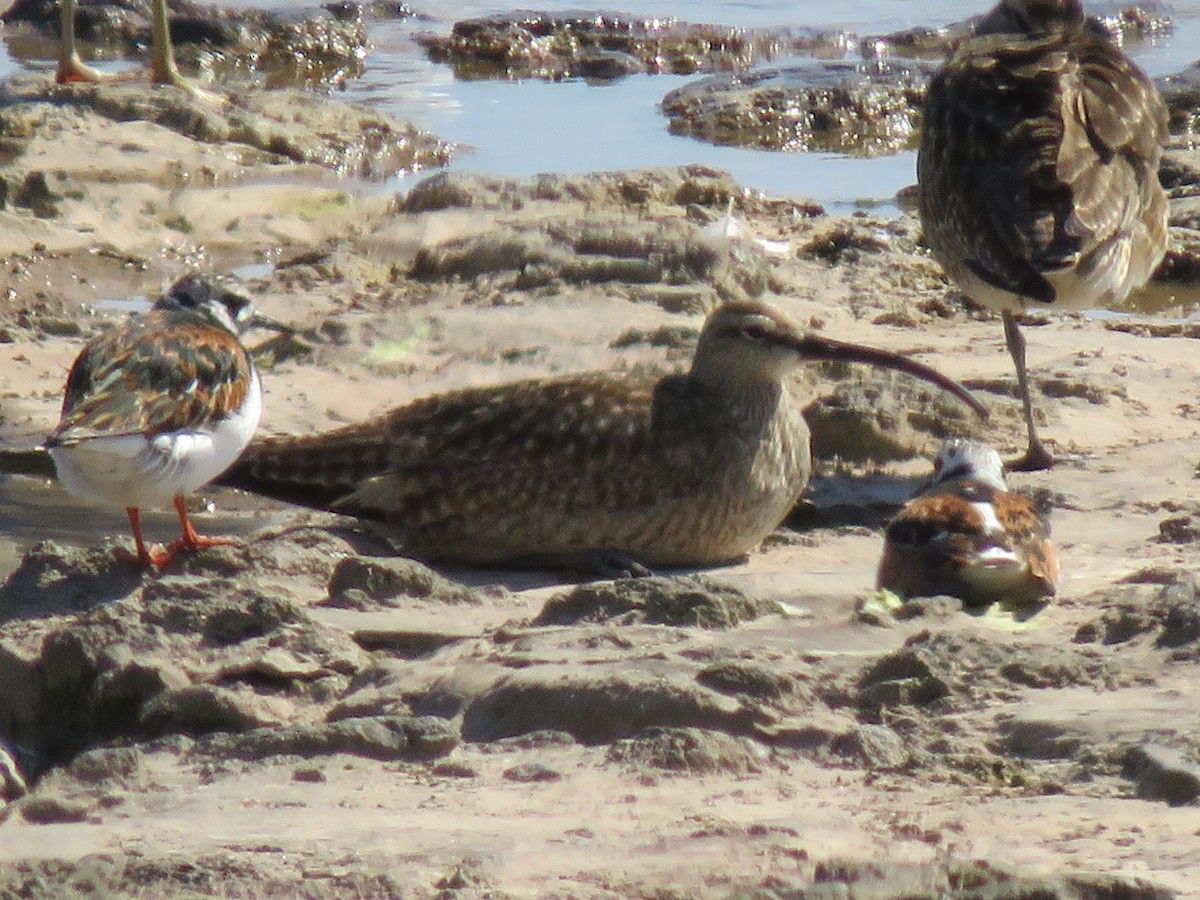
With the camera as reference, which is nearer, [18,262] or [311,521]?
[311,521]

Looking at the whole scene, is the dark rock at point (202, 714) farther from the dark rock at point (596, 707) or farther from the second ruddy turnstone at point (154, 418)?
the second ruddy turnstone at point (154, 418)

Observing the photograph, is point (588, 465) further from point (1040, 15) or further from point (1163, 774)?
point (1040, 15)

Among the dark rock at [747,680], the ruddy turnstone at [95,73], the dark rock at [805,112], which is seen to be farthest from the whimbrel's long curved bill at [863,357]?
the ruddy turnstone at [95,73]

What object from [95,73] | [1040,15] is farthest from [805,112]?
[1040,15]

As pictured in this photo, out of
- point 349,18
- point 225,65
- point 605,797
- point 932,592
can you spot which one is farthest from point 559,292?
point 349,18

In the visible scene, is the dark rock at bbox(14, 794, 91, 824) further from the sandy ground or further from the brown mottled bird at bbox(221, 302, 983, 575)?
the brown mottled bird at bbox(221, 302, 983, 575)

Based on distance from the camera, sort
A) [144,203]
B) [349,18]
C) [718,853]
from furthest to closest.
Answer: [349,18] → [144,203] → [718,853]

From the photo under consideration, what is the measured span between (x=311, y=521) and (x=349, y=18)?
13.0m

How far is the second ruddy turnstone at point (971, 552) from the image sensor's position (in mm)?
5809

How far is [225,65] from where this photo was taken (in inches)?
704

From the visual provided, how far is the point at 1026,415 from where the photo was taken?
783 cm

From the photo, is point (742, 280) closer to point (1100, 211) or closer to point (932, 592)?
point (1100, 211)

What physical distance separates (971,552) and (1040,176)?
2419 millimetres

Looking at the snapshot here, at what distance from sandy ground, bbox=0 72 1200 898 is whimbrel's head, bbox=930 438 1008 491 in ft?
1.08
